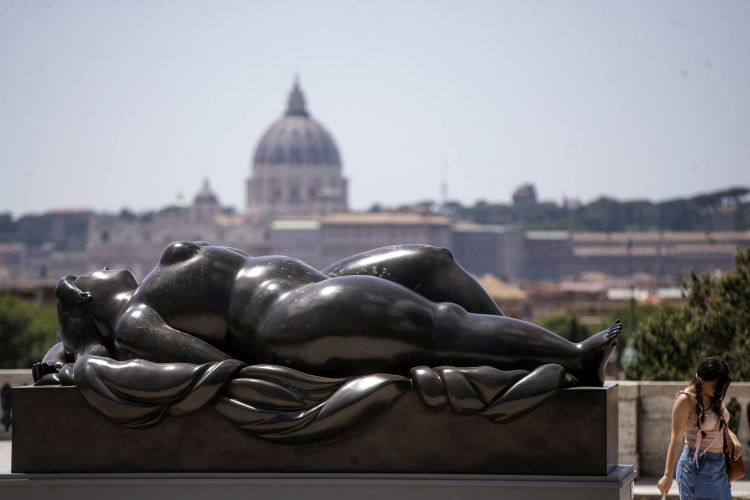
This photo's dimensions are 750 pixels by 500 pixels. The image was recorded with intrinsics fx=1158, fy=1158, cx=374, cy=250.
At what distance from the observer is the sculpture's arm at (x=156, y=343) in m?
4.36

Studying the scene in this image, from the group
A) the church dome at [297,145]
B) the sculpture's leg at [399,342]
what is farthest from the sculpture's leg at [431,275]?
the church dome at [297,145]

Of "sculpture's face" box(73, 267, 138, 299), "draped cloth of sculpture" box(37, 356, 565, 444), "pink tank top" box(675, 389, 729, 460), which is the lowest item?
"pink tank top" box(675, 389, 729, 460)

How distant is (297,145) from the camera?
122 meters

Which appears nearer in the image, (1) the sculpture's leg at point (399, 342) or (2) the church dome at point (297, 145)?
(1) the sculpture's leg at point (399, 342)

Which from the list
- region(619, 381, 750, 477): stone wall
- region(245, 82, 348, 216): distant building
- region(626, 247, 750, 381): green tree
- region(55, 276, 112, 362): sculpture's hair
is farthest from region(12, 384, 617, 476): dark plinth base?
region(245, 82, 348, 216): distant building

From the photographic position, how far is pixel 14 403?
432cm

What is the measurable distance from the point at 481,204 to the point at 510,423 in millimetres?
138292

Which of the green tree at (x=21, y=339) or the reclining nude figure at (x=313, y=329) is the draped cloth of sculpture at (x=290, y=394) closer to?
the reclining nude figure at (x=313, y=329)

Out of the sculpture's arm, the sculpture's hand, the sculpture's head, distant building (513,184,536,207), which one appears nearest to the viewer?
the sculpture's arm

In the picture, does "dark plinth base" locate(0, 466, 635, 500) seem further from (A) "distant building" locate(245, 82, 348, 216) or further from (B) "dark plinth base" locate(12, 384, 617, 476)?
(A) "distant building" locate(245, 82, 348, 216)

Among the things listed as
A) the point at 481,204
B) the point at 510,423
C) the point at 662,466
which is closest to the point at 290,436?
the point at 510,423

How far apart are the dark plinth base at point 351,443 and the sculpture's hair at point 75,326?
16.1 inches

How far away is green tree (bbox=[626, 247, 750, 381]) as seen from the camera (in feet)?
31.9

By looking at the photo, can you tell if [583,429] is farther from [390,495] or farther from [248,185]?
[248,185]
